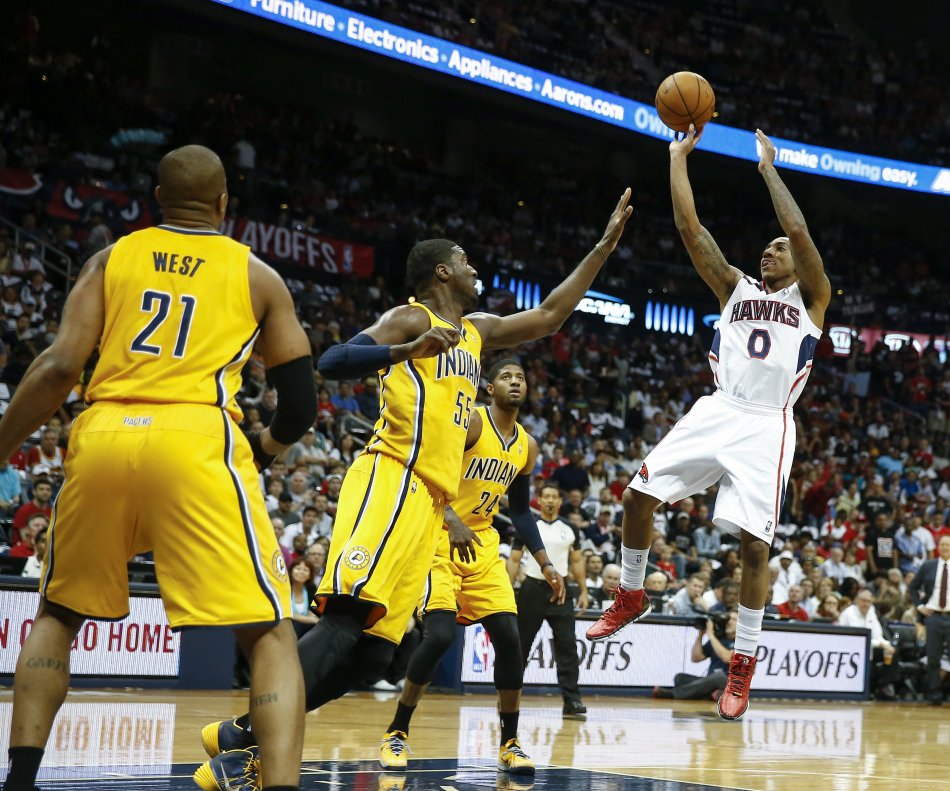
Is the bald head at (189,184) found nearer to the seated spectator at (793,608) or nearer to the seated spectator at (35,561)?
the seated spectator at (35,561)

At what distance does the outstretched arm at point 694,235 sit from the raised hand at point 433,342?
6.51 ft

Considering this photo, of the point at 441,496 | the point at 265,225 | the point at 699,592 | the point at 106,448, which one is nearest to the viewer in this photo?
the point at 106,448

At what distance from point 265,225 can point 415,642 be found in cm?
976

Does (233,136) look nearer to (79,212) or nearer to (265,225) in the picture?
(265,225)

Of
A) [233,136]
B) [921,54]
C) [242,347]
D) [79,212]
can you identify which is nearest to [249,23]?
[233,136]

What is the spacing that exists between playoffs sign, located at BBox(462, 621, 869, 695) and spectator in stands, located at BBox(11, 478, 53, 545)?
416 centimetres

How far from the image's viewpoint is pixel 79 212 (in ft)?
58.0

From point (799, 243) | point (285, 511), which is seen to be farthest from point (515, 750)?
point (285, 511)

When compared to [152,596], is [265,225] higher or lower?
higher

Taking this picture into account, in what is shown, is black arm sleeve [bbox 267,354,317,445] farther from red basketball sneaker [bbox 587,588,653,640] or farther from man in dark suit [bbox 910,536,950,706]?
man in dark suit [bbox 910,536,950,706]

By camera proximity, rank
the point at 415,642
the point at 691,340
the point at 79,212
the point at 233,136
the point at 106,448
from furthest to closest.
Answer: the point at 691,340, the point at 233,136, the point at 79,212, the point at 415,642, the point at 106,448

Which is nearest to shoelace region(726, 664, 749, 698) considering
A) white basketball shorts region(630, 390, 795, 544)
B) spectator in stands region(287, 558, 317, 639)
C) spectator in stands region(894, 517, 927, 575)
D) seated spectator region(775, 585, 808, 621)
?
white basketball shorts region(630, 390, 795, 544)

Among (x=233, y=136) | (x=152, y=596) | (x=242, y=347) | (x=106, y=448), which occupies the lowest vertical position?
(x=152, y=596)

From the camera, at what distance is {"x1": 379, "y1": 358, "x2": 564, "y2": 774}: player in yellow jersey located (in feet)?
24.3
